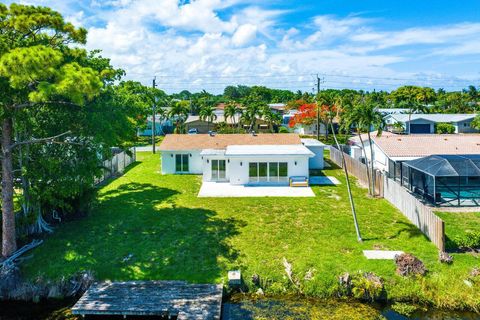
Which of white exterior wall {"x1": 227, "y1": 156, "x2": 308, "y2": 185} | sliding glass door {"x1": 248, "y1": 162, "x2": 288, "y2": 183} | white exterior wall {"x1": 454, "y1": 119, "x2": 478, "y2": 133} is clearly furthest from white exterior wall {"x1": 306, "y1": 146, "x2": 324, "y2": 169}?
white exterior wall {"x1": 454, "y1": 119, "x2": 478, "y2": 133}

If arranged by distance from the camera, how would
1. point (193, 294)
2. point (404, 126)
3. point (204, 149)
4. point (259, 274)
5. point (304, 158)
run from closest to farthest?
point (193, 294)
point (259, 274)
point (304, 158)
point (204, 149)
point (404, 126)

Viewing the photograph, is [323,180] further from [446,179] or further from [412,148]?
[446,179]

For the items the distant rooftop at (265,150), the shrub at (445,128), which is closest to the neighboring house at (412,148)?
the distant rooftop at (265,150)

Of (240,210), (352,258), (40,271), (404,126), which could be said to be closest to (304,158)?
(240,210)

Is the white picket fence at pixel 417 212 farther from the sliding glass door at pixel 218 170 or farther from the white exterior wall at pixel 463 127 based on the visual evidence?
the white exterior wall at pixel 463 127

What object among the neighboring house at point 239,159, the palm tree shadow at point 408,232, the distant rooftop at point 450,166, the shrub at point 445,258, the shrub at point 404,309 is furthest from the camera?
the neighboring house at point 239,159

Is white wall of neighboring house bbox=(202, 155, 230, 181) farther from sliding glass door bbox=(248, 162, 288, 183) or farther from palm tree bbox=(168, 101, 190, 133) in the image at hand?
palm tree bbox=(168, 101, 190, 133)

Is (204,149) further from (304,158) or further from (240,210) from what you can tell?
(240,210)
